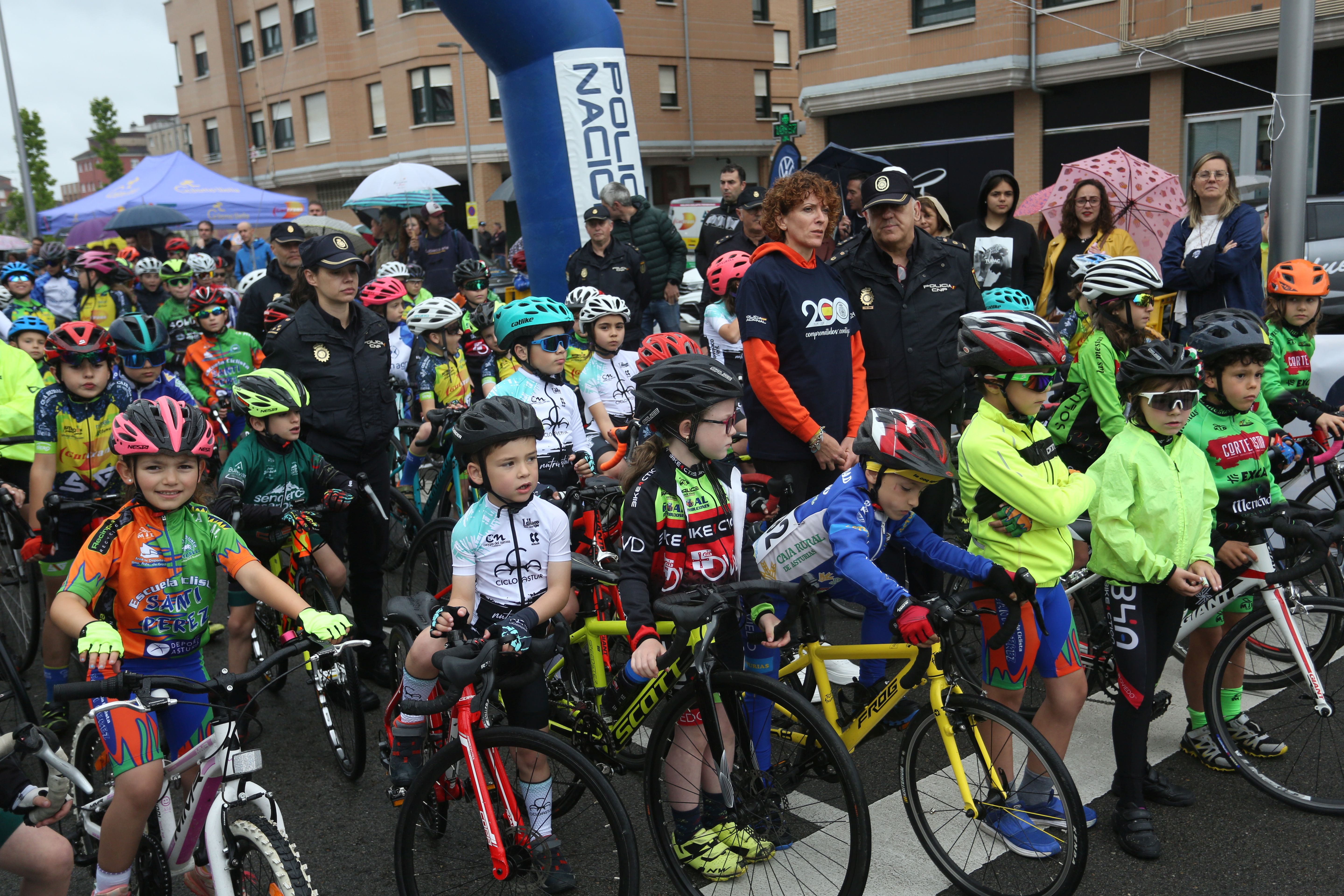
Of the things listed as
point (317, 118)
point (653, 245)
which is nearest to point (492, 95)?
point (317, 118)

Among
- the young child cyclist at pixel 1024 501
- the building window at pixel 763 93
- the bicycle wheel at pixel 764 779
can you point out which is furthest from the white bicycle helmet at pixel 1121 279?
the building window at pixel 763 93

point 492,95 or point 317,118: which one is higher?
point 317,118

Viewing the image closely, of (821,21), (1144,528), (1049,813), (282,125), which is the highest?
(282,125)

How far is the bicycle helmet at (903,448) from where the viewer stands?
146 inches

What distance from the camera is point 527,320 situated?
5.82m

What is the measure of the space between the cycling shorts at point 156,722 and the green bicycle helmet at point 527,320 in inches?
98.2

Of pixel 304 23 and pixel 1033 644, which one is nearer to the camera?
pixel 1033 644

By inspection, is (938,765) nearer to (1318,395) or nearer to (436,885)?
(436,885)

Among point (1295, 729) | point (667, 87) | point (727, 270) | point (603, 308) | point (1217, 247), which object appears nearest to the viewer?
point (1295, 729)

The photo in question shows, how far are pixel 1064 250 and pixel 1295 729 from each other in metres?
4.05

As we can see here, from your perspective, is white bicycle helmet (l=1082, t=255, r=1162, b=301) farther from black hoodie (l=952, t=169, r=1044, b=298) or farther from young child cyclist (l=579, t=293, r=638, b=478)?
young child cyclist (l=579, t=293, r=638, b=478)

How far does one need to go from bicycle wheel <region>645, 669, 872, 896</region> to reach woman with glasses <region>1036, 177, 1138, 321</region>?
488cm

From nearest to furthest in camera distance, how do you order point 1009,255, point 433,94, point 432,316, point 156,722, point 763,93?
point 156,722 < point 1009,255 < point 432,316 < point 433,94 < point 763,93

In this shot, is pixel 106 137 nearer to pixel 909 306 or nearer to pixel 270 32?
pixel 270 32
